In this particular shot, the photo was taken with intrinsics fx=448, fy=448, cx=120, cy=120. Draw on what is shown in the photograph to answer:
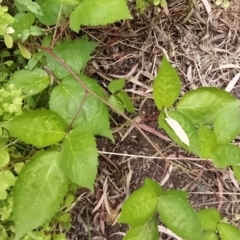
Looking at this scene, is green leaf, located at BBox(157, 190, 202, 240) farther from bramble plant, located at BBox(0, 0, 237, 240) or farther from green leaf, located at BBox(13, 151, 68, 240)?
green leaf, located at BBox(13, 151, 68, 240)

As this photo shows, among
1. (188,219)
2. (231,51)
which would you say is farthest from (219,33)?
(188,219)

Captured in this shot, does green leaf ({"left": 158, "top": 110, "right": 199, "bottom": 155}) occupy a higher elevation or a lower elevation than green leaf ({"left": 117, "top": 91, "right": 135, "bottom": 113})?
higher

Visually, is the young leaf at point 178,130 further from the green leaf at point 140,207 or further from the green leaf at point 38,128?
the green leaf at point 38,128

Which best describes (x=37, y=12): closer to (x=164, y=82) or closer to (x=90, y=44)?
(x=90, y=44)

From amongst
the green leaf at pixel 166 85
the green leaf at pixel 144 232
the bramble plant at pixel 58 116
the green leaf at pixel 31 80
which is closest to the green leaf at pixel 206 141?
the bramble plant at pixel 58 116

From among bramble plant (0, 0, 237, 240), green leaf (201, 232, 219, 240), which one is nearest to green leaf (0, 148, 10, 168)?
bramble plant (0, 0, 237, 240)

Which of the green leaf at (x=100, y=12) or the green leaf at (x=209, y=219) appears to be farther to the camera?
the green leaf at (x=209, y=219)
